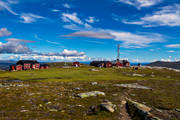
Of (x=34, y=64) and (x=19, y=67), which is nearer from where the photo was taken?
(x=19, y=67)

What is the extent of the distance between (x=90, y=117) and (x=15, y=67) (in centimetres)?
12299

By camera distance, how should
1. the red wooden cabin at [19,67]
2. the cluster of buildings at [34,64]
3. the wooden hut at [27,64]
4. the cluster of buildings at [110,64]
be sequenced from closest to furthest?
the red wooden cabin at [19,67] → the cluster of buildings at [34,64] → the wooden hut at [27,64] → the cluster of buildings at [110,64]

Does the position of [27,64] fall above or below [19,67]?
above

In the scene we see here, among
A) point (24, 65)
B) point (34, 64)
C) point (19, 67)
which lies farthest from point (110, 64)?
point (19, 67)

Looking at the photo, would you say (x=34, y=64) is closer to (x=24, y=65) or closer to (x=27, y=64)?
(x=27, y=64)

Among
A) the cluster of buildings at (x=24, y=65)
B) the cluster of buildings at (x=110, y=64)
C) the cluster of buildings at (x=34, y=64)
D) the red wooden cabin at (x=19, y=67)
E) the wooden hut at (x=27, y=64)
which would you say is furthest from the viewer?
the cluster of buildings at (x=110, y=64)

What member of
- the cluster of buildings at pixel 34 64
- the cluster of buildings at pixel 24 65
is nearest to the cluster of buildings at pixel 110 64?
the cluster of buildings at pixel 34 64

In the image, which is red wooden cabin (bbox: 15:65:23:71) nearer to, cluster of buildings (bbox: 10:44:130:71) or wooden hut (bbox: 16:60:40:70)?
cluster of buildings (bbox: 10:44:130:71)

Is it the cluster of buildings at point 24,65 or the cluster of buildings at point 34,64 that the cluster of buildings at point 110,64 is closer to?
the cluster of buildings at point 34,64

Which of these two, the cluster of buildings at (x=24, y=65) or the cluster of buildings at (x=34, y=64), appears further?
the cluster of buildings at (x=34, y=64)

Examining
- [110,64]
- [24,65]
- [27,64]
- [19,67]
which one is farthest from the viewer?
[110,64]

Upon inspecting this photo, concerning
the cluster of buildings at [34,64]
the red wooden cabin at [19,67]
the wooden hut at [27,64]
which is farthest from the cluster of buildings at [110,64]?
the red wooden cabin at [19,67]

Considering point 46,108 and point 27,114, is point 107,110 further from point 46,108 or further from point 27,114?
point 27,114

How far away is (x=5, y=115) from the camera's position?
18062 millimetres
